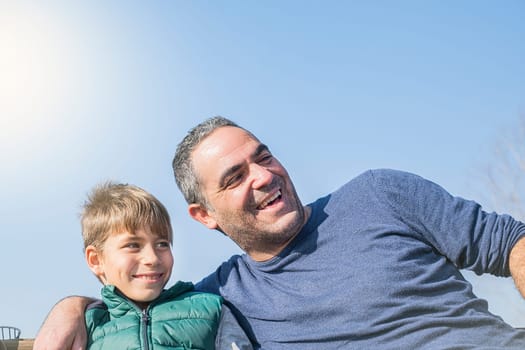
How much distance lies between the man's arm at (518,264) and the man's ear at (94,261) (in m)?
1.51

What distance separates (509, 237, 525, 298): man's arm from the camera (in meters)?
2.31

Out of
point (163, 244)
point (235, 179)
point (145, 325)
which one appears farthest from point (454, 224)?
point (145, 325)

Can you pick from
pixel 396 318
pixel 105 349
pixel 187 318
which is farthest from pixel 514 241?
pixel 105 349

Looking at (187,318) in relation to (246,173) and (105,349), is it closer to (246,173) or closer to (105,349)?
(105,349)

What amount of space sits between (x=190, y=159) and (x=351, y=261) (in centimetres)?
86

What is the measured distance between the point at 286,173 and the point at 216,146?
314 millimetres

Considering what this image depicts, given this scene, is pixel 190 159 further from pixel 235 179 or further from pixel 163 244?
pixel 163 244

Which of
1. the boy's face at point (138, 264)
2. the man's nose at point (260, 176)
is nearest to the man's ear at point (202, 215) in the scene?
the man's nose at point (260, 176)

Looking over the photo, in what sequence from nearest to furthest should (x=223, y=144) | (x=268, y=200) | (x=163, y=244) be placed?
1. (x=163, y=244)
2. (x=268, y=200)
3. (x=223, y=144)

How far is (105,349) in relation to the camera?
229 centimetres

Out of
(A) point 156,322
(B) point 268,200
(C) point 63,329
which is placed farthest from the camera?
(B) point 268,200

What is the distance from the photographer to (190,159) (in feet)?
9.39

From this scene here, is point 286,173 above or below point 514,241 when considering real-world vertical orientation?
above

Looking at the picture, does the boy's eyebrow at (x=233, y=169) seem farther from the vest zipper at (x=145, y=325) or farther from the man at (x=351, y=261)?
the vest zipper at (x=145, y=325)
